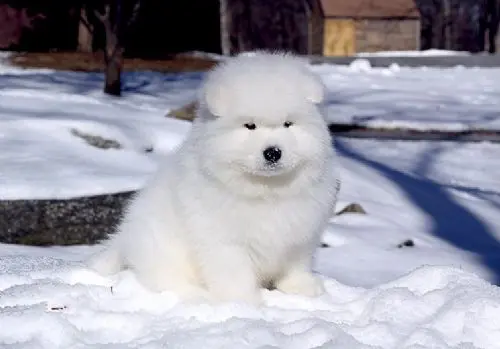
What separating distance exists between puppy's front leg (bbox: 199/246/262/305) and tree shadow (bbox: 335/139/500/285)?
2342 mm

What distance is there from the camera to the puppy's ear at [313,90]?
3.12 m

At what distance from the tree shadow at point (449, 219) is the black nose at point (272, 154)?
2.55 m

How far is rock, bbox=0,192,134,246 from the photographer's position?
A: 17.6 feet

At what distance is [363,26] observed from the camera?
20.3 meters

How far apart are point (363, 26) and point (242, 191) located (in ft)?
58.4

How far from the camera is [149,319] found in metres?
3.01

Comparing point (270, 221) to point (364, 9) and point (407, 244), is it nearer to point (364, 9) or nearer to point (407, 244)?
point (407, 244)

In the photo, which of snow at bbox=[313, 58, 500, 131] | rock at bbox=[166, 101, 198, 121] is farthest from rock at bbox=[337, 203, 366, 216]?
snow at bbox=[313, 58, 500, 131]

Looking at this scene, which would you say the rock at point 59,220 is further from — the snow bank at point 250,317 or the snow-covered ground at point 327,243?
the snow bank at point 250,317

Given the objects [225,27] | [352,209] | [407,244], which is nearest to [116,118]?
[352,209]

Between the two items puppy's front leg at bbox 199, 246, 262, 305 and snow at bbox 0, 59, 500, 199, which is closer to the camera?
puppy's front leg at bbox 199, 246, 262, 305

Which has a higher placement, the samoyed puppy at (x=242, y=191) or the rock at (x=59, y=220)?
the samoyed puppy at (x=242, y=191)

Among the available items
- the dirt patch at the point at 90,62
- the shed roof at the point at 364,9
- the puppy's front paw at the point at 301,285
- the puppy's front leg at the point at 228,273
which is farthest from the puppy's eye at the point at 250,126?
the shed roof at the point at 364,9

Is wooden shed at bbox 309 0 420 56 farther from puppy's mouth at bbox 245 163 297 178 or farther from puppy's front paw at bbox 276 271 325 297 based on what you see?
puppy's mouth at bbox 245 163 297 178
